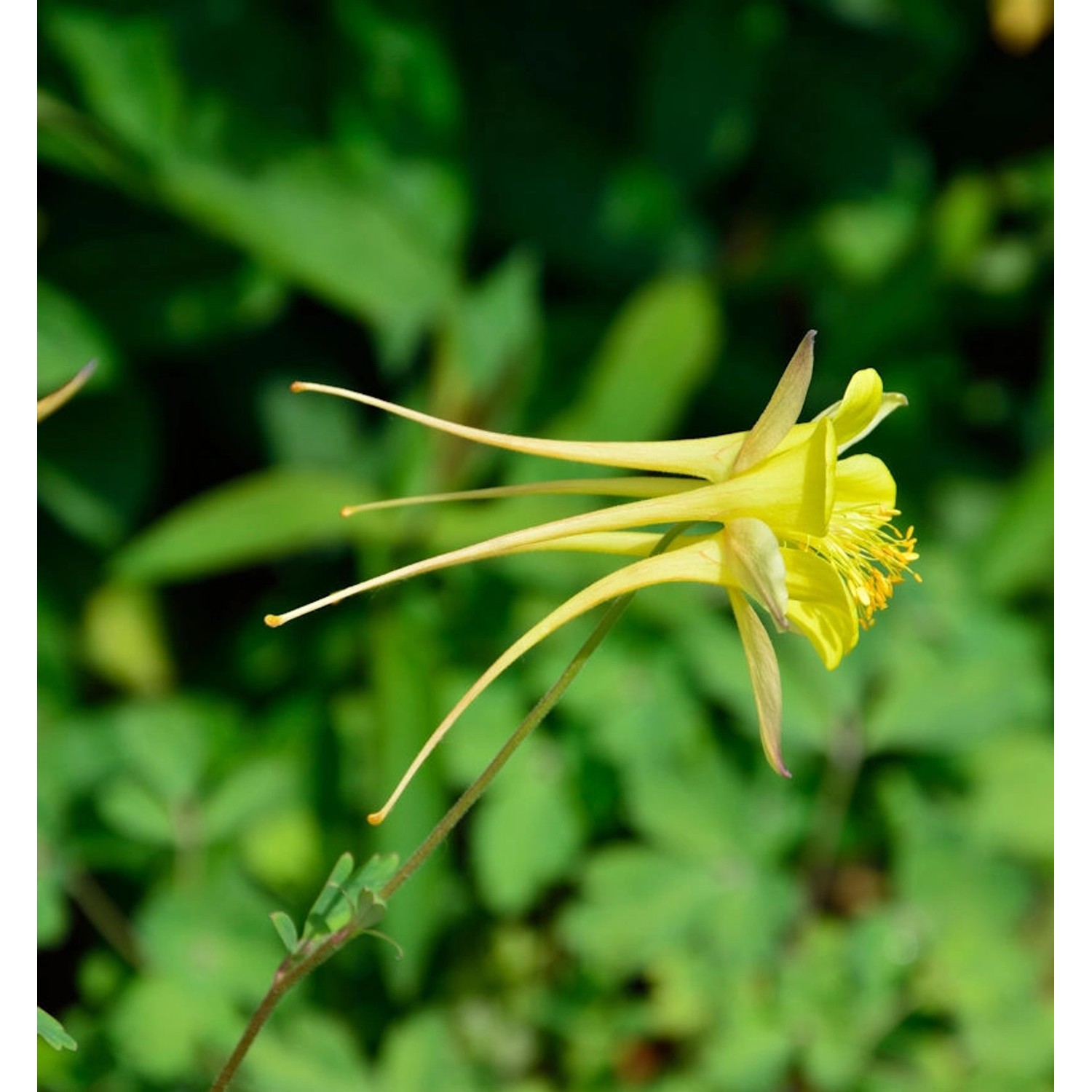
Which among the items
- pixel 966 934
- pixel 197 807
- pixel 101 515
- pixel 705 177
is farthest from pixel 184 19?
pixel 966 934

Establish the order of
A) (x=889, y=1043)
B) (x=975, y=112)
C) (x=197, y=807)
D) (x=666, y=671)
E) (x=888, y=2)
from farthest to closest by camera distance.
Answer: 1. (x=975, y=112)
2. (x=888, y=2)
3. (x=666, y=671)
4. (x=889, y=1043)
5. (x=197, y=807)

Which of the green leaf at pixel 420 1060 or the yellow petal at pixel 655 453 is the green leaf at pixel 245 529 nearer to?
the green leaf at pixel 420 1060

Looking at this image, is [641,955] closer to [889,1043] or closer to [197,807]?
[889,1043]

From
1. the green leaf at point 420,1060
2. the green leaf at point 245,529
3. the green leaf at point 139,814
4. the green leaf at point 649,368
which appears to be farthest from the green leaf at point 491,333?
the green leaf at point 420,1060

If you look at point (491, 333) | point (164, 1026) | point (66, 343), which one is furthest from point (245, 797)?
point (491, 333)

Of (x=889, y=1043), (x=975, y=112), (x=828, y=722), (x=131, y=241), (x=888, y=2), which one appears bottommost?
(x=889, y=1043)

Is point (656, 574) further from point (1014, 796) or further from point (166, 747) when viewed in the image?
point (1014, 796)

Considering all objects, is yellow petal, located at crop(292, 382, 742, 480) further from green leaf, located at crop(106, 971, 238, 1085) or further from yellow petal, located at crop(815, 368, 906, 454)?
green leaf, located at crop(106, 971, 238, 1085)
